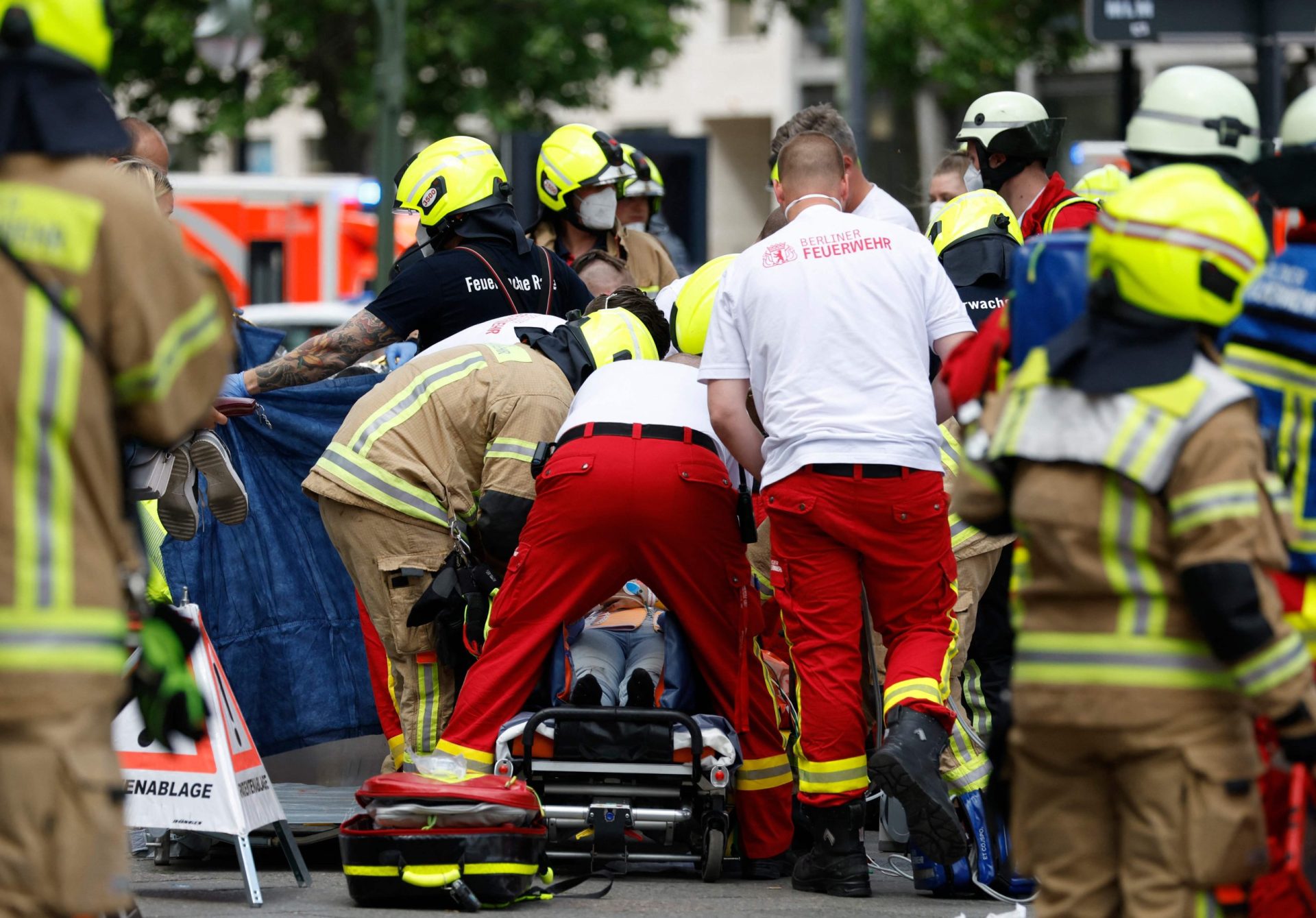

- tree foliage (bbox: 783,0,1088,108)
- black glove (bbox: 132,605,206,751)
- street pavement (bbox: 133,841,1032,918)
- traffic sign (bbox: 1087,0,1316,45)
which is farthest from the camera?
tree foliage (bbox: 783,0,1088,108)

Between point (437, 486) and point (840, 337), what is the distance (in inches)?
58.3

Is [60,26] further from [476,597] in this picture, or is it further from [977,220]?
[977,220]

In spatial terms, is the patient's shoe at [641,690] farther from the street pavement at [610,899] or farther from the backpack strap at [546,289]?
the backpack strap at [546,289]

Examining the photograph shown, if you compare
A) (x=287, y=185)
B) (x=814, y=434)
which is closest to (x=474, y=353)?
(x=814, y=434)

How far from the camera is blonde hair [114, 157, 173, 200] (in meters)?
6.17

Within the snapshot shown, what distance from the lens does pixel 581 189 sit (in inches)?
352

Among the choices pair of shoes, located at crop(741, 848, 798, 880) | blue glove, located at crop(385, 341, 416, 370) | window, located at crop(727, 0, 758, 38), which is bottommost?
pair of shoes, located at crop(741, 848, 798, 880)

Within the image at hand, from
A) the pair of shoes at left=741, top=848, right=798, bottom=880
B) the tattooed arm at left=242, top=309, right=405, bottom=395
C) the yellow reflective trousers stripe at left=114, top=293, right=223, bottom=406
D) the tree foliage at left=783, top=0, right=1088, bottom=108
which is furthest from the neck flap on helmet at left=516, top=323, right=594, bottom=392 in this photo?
the tree foliage at left=783, top=0, right=1088, bottom=108

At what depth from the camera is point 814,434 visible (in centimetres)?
603

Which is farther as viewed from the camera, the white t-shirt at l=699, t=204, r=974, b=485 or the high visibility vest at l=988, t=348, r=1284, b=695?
the white t-shirt at l=699, t=204, r=974, b=485

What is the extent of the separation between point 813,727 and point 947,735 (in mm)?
402

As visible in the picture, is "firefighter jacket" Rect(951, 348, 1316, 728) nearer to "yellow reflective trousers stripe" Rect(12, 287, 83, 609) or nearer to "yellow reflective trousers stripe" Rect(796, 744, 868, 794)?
"yellow reflective trousers stripe" Rect(12, 287, 83, 609)

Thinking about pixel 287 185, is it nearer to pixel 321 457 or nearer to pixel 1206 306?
pixel 321 457

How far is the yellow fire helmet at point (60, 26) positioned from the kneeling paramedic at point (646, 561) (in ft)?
9.54
